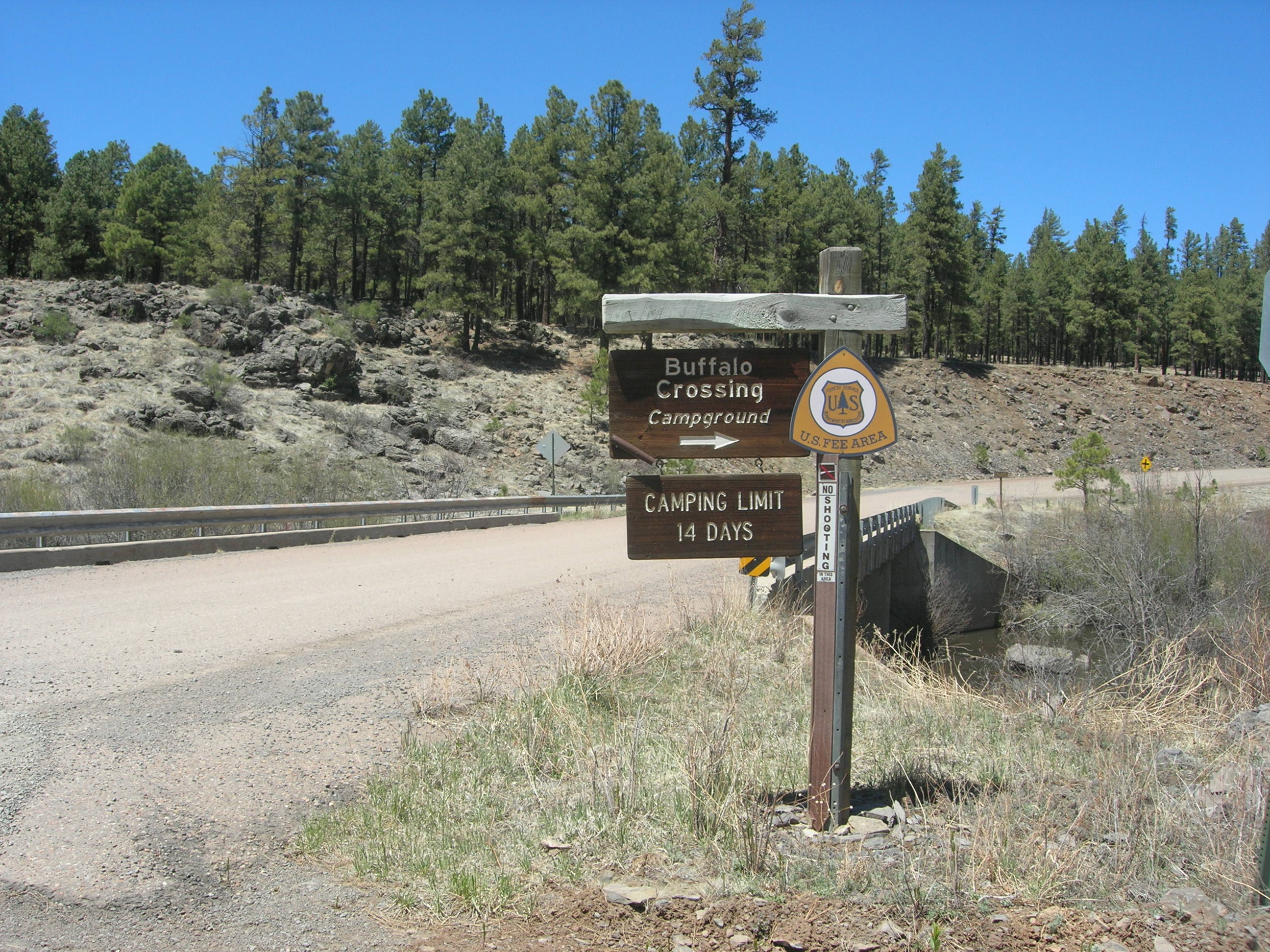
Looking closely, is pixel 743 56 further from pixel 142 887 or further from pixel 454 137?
pixel 142 887

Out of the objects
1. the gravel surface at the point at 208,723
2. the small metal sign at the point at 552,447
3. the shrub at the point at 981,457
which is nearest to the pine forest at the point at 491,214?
the shrub at the point at 981,457

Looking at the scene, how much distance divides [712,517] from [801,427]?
72cm

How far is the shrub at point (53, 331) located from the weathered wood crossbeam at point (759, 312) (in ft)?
132

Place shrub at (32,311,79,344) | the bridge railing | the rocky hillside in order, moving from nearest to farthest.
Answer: the bridge railing < the rocky hillside < shrub at (32,311,79,344)

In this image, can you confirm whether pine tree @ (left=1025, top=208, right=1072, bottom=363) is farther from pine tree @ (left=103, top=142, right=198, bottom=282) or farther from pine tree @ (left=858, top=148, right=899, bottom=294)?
pine tree @ (left=103, top=142, right=198, bottom=282)

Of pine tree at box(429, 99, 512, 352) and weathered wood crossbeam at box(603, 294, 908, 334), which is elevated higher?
pine tree at box(429, 99, 512, 352)

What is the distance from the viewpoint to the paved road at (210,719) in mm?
3855

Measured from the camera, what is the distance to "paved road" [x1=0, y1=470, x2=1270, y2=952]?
12.6 feet

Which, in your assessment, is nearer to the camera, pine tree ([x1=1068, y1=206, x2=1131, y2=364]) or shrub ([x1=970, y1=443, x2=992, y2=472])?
shrub ([x1=970, y1=443, x2=992, y2=472])

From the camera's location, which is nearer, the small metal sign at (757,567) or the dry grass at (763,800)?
the dry grass at (763,800)

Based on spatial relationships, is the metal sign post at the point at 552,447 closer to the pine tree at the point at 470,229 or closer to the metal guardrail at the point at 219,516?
the metal guardrail at the point at 219,516

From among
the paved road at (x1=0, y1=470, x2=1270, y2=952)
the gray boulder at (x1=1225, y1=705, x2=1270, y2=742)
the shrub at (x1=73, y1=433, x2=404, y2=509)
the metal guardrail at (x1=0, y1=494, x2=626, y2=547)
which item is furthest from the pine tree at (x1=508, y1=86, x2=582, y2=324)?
the gray boulder at (x1=1225, y1=705, x2=1270, y2=742)

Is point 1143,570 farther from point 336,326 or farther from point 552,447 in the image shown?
point 336,326

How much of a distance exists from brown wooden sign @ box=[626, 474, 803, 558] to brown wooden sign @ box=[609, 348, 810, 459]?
19 centimetres
